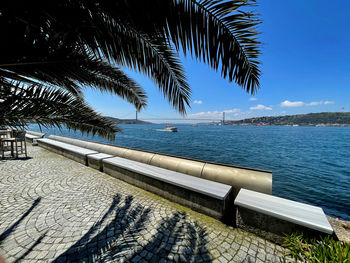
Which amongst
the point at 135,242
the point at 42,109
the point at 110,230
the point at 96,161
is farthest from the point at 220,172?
the point at 96,161

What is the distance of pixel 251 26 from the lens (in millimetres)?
1612

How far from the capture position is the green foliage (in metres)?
1.87

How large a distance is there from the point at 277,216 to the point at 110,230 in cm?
321

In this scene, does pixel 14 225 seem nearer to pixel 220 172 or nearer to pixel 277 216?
pixel 220 172

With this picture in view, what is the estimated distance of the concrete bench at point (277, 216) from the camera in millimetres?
2352

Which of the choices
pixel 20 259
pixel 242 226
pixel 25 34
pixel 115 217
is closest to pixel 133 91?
pixel 25 34

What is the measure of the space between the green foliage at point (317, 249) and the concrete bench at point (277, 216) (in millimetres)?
124

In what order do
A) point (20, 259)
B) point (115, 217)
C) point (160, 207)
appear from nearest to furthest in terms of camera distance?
point (20, 259) → point (115, 217) → point (160, 207)

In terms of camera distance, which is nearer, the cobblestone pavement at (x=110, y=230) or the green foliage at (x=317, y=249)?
the green foliage at (x=317, y=249)

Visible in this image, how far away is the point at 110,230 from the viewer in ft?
9.25

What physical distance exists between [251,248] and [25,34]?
443cm

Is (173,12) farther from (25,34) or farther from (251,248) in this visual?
(251,248)

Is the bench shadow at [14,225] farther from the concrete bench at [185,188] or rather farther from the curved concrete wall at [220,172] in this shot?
the curved concrete wall at [220,172]

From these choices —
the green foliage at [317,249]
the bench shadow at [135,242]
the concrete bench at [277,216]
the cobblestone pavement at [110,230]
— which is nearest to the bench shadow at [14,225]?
the cobblestone pavement at [110,230]
